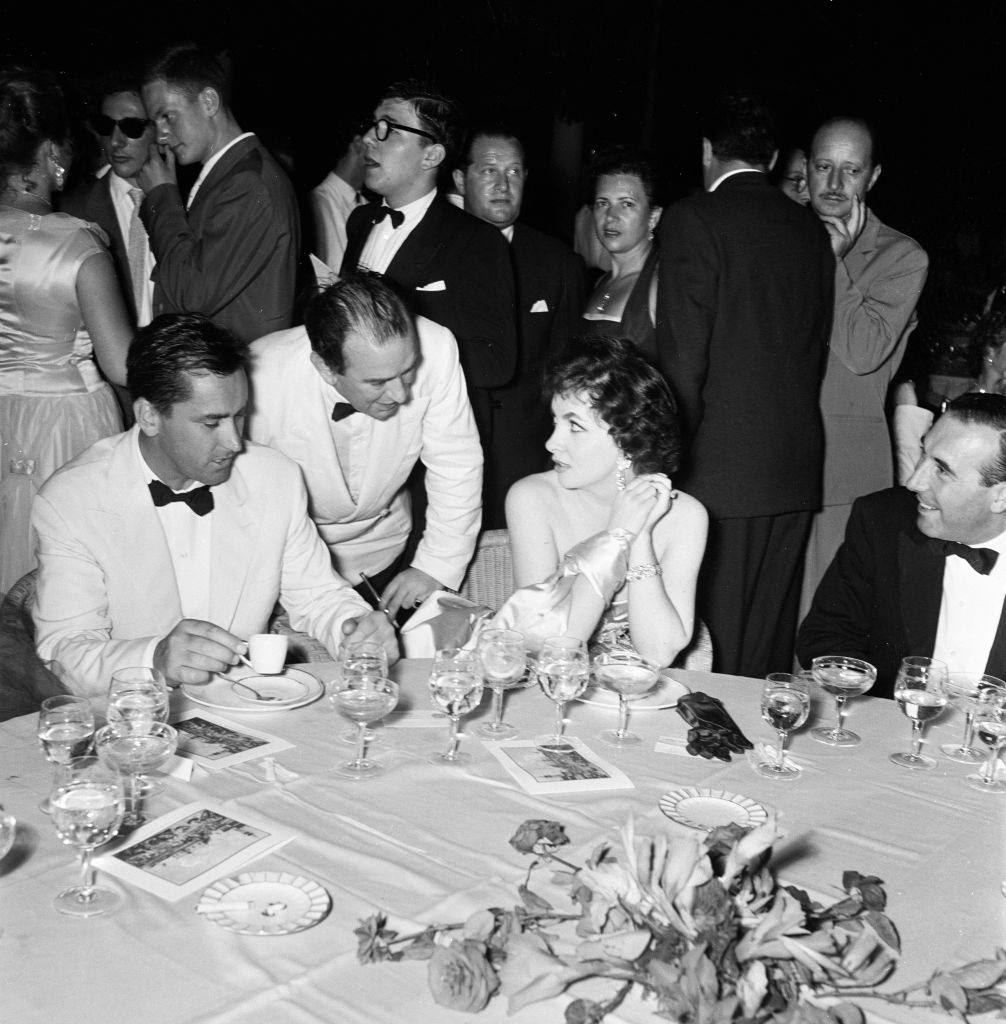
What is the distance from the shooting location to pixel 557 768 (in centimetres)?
190

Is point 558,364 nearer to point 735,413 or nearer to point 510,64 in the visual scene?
point 735,413

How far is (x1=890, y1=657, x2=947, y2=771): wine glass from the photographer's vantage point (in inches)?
80.8

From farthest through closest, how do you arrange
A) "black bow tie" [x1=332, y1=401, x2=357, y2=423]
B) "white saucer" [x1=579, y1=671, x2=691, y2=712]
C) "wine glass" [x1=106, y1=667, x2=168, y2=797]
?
"black bow tie" [x1=332, y1=401, x2=357, y2=423]
"white saucer" [x1=579, y1=671, x2=691, y2=712]
"wine glass" [x1=106, y1=667, x2=168, y2=797]

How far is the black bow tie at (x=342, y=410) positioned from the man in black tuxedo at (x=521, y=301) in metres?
0.96

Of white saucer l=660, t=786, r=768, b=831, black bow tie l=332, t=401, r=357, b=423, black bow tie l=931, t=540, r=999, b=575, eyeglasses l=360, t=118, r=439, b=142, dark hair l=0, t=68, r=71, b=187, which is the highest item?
eyeglasses l=360, t=118, r=439, b=142

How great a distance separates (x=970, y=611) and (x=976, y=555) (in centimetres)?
17

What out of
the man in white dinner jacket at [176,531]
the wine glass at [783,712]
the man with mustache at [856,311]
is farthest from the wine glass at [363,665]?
the man with mustache at [856,311]

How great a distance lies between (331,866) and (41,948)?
38 cm

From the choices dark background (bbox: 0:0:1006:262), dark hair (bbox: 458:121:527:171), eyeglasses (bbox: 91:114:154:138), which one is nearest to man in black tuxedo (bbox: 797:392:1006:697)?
dark hair (bbox: 458:121:527:171)

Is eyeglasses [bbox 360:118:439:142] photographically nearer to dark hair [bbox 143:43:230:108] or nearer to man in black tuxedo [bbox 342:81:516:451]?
man in black tuxedo [bbox 342:81:516:451]

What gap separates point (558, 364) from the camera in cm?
291

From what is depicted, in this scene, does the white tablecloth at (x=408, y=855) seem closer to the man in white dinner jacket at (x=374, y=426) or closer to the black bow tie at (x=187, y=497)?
the black bow tie at (x=187, y=497)

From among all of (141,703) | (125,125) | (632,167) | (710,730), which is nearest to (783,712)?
(710,730)

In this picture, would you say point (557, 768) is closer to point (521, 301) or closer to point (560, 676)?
point (560, 676)
